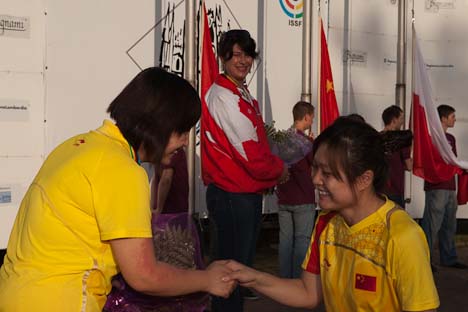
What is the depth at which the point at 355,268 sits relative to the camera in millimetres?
2512

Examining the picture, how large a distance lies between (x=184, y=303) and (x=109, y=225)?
0.52 meters

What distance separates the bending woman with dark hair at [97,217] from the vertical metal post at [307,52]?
5.46m

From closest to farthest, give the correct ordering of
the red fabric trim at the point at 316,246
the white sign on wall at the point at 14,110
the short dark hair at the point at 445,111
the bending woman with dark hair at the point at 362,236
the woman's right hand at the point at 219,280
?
the bending woman with dark hair at the point at 362,236 < the woman's right hand at the point at 219,280 < the red fabric trim at the point at 316,246 < the white sign on wall at the point at 14,110 < the short dark hair at the point at 445,111

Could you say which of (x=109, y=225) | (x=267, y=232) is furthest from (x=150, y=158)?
(x=267, y=232)

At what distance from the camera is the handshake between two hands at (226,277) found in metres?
2.64

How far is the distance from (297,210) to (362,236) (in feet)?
14.2

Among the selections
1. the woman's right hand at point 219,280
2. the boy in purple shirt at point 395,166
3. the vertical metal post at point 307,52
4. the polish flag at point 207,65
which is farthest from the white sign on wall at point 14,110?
the woman's right hand at point 219,280

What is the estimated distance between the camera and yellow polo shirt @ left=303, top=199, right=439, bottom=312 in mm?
2336

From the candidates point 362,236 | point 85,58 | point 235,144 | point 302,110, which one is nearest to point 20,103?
point 85,58

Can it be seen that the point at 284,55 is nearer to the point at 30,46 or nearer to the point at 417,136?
the point at 417,136

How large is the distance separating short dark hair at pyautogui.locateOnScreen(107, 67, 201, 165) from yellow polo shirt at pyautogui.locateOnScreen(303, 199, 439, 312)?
2.30 ft

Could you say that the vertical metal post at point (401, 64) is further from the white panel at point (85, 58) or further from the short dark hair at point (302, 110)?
the white panel at point (85, 58)

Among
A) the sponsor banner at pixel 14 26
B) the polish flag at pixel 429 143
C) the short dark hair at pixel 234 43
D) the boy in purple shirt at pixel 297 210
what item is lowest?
the boy in purple shirt at pixel 297 210

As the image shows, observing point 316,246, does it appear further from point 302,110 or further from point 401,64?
point 401,64
